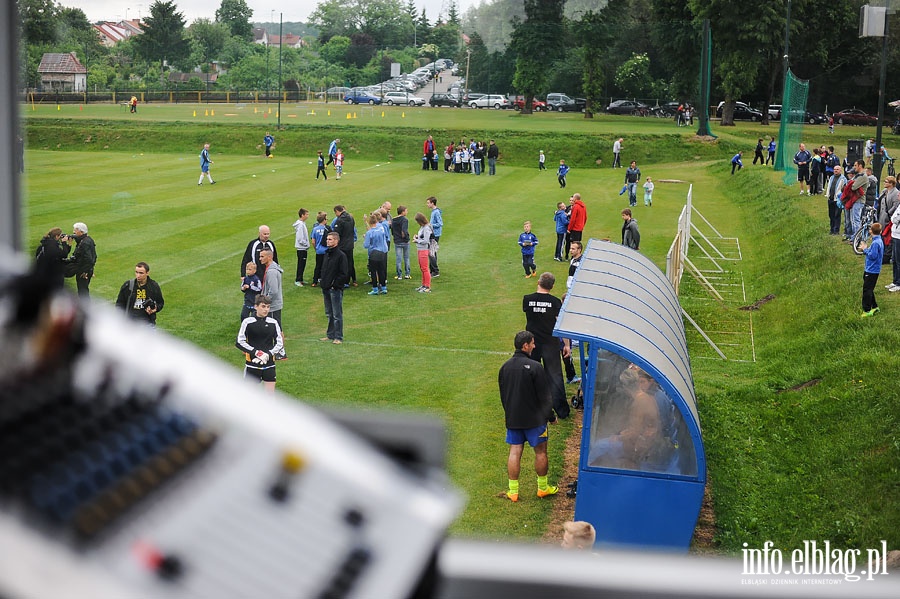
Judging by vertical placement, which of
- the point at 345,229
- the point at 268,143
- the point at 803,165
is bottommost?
the point at 345,229

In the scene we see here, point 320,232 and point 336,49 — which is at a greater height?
point 336,49

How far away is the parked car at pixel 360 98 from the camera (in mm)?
56594

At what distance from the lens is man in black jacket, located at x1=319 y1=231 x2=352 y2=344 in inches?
580

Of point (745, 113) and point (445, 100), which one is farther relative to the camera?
point (745, 113)

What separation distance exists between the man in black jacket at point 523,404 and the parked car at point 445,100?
49.4 m

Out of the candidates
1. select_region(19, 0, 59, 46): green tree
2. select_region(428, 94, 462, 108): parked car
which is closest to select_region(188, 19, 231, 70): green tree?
select_region(428, 94, 462, 108): parked car

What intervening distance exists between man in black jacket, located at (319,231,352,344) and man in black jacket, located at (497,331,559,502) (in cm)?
560

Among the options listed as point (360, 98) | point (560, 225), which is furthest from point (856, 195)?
point (360, 98)

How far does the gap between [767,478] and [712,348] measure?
5.56 m

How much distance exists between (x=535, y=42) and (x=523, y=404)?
45.2 metres

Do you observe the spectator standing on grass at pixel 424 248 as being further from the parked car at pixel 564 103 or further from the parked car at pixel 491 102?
the parked car at pixel 564 103

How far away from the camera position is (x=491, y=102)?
56.8m

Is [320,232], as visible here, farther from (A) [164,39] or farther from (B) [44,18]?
(A) [164,39]

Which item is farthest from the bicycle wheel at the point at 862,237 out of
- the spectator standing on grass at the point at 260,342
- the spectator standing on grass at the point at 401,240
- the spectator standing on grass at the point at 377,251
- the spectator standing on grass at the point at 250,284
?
the spectator standing on grass at the point at 260,342
